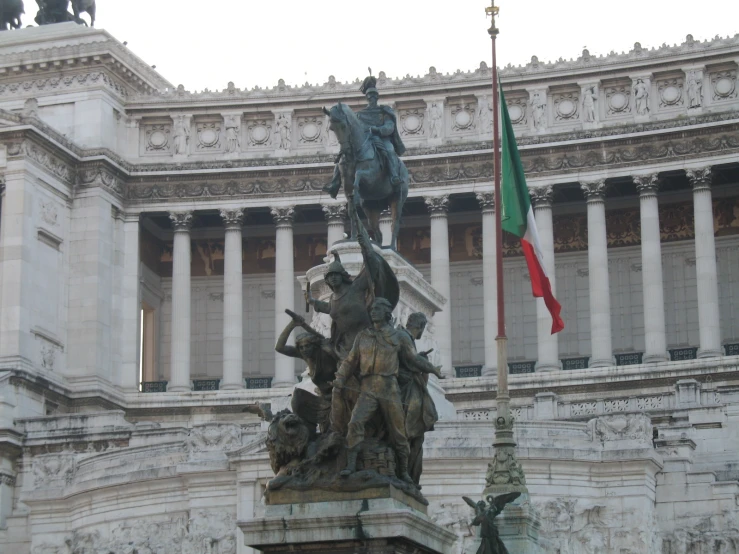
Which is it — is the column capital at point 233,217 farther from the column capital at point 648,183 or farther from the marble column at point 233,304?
the column capital at point 648,183

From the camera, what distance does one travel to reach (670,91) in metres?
71.8

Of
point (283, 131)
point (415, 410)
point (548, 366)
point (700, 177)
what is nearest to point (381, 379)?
point (415, 410)

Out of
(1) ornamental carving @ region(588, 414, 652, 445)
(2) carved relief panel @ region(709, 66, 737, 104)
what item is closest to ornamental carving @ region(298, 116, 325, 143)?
(2) carved relief panel @ region(709, 66, 737, 104)

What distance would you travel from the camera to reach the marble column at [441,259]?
70438 millimetres

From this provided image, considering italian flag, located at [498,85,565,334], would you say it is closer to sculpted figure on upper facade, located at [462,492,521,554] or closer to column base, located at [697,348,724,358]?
sculpted figure on upper facade, located at [462,492,521,554]

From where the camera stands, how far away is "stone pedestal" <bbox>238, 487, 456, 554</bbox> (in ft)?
65.2

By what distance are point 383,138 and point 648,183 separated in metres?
33.2

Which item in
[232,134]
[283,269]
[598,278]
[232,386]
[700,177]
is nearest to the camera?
[700,177]

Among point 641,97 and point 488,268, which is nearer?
point 641,97

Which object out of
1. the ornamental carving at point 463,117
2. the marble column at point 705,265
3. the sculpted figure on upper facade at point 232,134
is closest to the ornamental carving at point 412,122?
the ornamental carving at point 463,117

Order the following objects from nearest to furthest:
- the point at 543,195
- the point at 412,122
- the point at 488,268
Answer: the point at 543,195 → the point at 488,268 → the point at 412,122

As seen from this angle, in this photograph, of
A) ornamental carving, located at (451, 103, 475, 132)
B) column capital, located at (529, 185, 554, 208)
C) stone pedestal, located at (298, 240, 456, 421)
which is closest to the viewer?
stone pedestal, located at (298, 240, 456, 421)

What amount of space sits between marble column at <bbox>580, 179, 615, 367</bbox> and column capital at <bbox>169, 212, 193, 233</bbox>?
1617 centimetres

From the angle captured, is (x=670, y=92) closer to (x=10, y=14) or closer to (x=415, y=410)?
(x=10, y=14)
